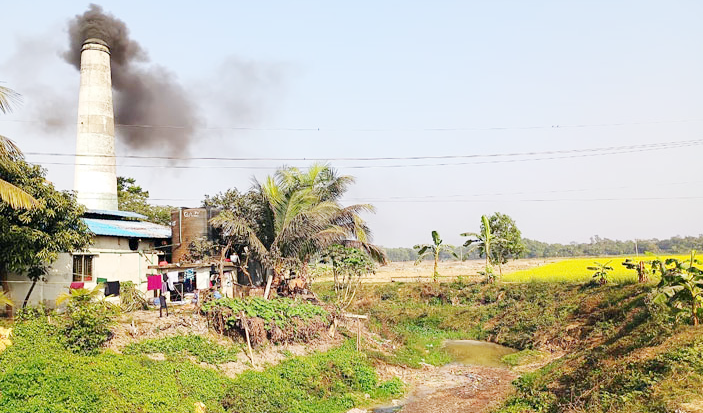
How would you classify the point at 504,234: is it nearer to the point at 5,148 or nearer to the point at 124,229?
the point at 124,229

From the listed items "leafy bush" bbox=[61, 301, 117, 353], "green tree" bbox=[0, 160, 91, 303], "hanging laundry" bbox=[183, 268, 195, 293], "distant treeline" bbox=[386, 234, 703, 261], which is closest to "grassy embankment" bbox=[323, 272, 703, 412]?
"hanging laundry" bbox=[183, 268, 195, 293]

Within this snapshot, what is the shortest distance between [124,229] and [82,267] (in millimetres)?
2599

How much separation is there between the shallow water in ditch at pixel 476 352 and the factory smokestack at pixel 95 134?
1832 centimetres

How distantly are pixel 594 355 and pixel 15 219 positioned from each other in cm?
1680

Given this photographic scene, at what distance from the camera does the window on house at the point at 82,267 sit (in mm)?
16766

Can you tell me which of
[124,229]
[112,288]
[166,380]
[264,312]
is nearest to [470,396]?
[264,312]

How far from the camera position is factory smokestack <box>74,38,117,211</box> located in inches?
952

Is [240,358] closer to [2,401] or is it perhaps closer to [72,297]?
[72,297]

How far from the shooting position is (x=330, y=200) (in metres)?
22.5

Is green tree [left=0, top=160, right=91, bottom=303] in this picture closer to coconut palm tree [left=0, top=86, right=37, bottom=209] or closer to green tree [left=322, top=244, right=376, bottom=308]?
coconut palm tree [left=0, top=86, right=37, bottom=209]

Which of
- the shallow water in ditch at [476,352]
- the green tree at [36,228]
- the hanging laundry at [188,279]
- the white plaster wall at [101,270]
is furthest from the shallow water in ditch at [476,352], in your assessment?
the green tree at [36,228]

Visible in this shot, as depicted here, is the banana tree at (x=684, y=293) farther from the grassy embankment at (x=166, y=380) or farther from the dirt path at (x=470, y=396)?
the grassy embankment at (x=166, y=380)

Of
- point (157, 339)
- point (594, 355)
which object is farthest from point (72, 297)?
point (594, 355)

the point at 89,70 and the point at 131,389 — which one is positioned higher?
the point at 89,70
